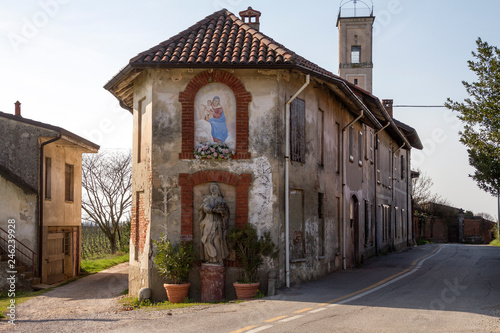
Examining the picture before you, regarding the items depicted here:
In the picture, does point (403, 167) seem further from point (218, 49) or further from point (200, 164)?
point (200, 164)

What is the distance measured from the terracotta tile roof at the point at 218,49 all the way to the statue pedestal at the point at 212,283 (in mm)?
4765

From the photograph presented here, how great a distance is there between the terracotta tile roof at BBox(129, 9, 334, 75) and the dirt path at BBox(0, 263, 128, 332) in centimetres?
583

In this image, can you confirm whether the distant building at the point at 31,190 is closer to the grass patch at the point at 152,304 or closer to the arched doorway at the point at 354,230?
the grass patch at the point at 152,304

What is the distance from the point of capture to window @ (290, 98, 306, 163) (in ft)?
48.9

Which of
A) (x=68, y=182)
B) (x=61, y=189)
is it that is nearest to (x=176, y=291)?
(x=61, y=189)

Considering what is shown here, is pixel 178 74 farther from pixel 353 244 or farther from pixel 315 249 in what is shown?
pixel 353 244

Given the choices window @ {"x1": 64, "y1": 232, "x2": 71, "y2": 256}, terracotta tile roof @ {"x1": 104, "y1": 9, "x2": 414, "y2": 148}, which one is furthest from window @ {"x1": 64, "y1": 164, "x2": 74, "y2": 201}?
terracotta tile roof @ {"x1": 104, "y1": 9, "x2": 414, "y2": 148}

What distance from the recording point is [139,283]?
14.7 meters

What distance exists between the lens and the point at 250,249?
532 inches

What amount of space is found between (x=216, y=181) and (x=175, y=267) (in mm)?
2272

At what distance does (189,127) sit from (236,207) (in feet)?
7.44

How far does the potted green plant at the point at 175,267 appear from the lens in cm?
1318

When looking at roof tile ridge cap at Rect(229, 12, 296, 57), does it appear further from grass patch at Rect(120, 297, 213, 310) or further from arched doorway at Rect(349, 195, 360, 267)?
arched doorway at Rect(349, 195, 360, 267)

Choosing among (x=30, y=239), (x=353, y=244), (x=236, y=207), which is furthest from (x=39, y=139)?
(x=353, y=244)
